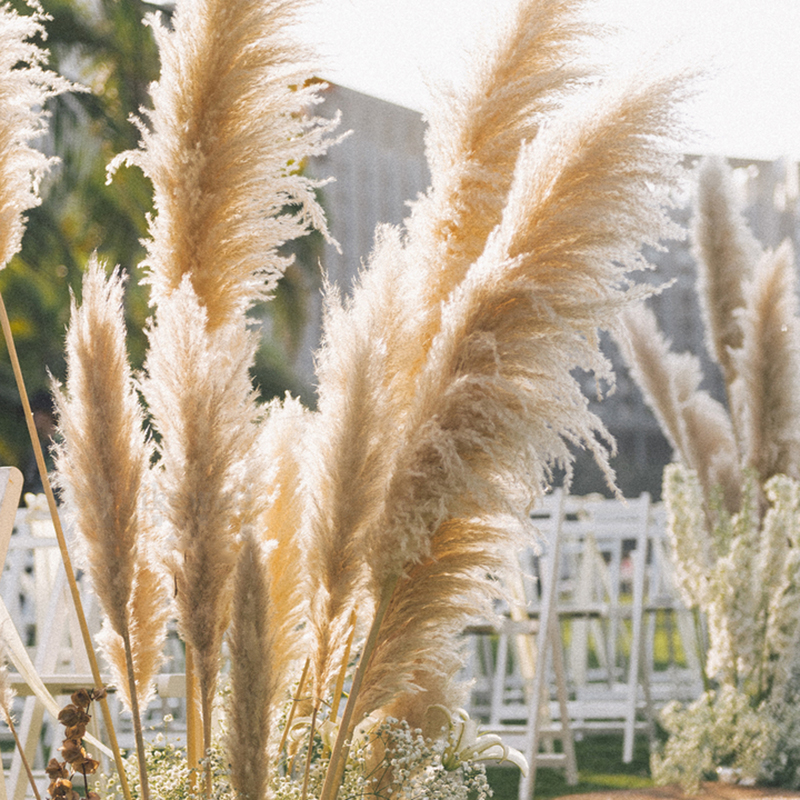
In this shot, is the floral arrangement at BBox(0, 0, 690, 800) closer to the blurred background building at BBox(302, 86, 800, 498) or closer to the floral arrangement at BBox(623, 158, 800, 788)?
the floral arrangement at BBox(623, 158, 800, 788)

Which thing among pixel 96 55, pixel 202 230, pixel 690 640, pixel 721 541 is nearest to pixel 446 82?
pixel 202 230

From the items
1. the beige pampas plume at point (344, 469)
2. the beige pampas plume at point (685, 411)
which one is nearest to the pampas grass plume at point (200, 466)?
the beige pampas plume at point (344, 469)

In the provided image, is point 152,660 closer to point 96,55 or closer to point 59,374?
point 59,374

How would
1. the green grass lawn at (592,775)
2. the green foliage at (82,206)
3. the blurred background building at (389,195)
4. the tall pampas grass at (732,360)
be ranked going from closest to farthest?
the tall pampas grass at (732,360)
the green grass lawn at (592,775)
the green foliage at (82,206)
the blurred background building at (389,195)

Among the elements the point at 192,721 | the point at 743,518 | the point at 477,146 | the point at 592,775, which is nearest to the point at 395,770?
the point at 192,721

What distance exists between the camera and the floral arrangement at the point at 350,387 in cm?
141

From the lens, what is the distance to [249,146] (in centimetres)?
157

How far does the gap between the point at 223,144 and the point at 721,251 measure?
2.85 meters

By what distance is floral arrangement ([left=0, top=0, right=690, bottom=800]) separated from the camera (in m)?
1.41

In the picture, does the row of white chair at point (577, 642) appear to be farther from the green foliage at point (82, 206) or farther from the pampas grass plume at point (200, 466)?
the green foliage at point (82, 206)

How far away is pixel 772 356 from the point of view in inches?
146

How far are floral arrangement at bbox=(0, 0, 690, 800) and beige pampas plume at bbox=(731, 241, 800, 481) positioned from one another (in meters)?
2.29

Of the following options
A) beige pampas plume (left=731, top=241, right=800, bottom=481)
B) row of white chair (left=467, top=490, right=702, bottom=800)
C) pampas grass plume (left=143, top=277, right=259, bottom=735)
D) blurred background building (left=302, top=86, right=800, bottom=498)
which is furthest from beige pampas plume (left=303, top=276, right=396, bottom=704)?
blurred background building (left=302, top=86, right=800, bottom=498)

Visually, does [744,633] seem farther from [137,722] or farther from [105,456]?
[105,456]
